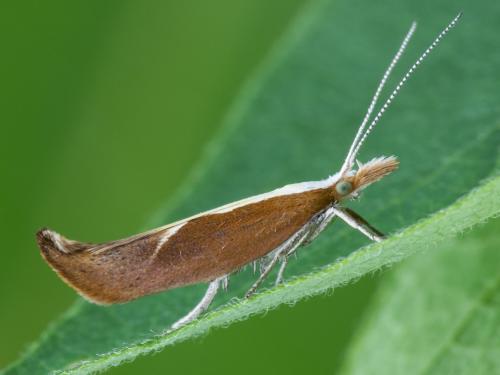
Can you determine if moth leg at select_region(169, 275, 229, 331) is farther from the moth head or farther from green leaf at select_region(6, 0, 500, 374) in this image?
the moth head

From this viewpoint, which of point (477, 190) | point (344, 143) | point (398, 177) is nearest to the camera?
point (477, 190)

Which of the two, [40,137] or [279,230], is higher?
[40,137]

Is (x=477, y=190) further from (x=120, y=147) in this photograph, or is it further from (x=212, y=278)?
(x=120, y=147)

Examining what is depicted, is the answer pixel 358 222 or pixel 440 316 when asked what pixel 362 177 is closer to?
pixel 358 222

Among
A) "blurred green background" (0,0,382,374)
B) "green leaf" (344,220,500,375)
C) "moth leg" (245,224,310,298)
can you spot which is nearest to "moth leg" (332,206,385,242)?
"moth leg" (245,224,310,298)

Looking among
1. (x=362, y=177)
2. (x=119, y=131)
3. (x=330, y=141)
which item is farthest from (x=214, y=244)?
(x=119, y=131)

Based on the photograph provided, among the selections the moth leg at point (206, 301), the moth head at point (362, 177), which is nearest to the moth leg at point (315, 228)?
the moth head at point (362, 177)

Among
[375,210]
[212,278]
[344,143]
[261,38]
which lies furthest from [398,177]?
[261,38]
